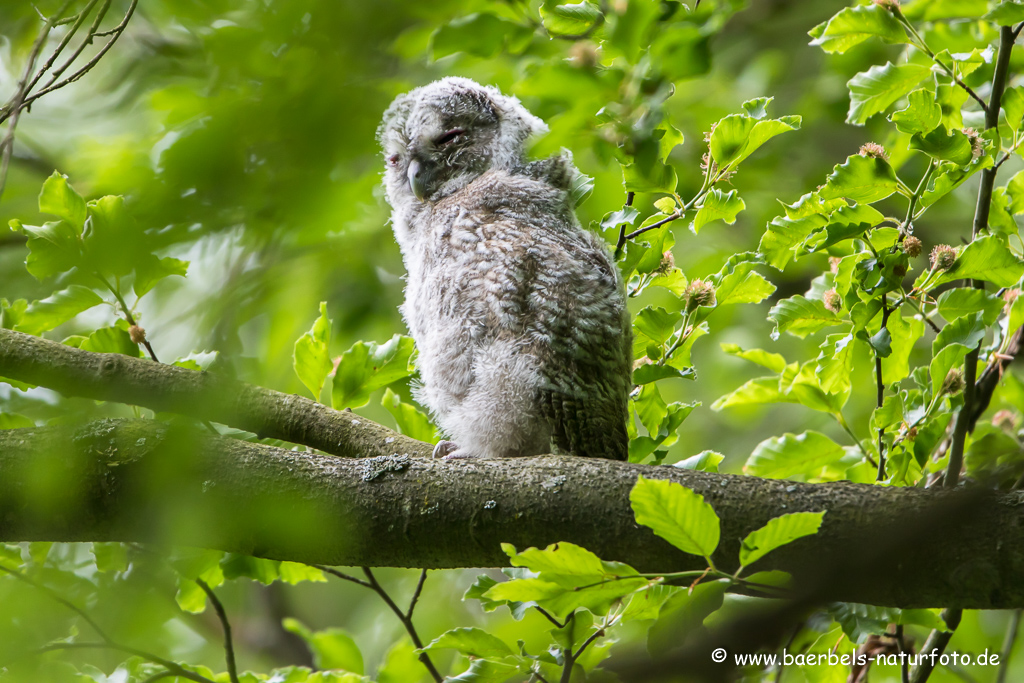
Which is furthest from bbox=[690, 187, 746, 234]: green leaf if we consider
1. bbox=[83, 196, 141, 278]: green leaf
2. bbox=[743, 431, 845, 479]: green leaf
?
bbox=[83, 196, 141, 278]: green leaf

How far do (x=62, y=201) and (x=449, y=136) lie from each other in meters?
1.46

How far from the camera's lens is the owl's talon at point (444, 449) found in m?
2.16

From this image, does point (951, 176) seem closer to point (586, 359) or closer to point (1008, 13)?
point (1008, 13)

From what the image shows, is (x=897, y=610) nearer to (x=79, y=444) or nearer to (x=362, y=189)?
(x=362, y=189)

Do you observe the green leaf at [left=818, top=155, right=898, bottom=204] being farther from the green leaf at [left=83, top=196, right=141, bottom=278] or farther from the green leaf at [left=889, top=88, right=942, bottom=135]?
the green leaf at [left=83, top=196, right=141, bottom=278]

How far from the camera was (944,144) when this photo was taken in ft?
5.34

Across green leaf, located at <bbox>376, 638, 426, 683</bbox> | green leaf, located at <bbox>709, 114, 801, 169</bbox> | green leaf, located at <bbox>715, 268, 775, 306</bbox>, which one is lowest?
green leaf, located at <bbox>376, 638, 426, 683</bbox>

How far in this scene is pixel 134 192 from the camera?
0.79 meters

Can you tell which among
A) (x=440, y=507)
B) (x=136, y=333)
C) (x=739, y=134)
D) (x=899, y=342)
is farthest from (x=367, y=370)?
(x=899, y=342)

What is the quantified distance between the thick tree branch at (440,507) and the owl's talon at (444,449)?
1.66 ft

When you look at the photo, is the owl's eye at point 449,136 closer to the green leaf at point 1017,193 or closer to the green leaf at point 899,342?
the green leaf at point 899,342

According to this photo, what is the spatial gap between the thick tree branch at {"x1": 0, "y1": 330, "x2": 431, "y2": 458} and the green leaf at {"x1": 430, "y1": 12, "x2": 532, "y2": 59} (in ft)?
3.57

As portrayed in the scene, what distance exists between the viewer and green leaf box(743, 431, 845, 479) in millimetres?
2098

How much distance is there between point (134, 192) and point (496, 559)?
108 cm
